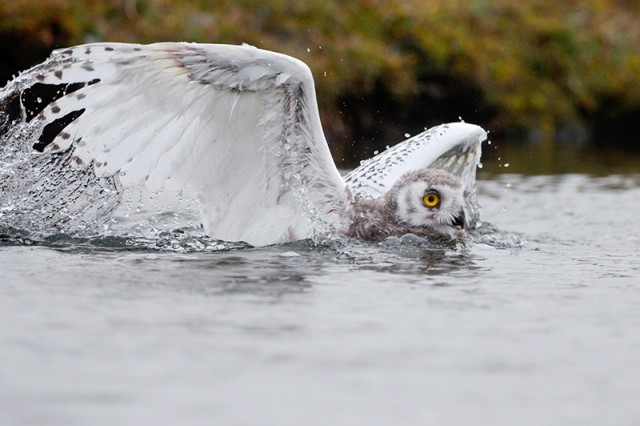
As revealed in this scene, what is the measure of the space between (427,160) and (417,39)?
8.08 m

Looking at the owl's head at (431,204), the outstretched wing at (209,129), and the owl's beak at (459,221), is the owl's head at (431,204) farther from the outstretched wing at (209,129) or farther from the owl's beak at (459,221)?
the outstretched wing at (209,129)

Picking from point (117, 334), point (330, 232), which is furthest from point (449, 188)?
point (117, 334)

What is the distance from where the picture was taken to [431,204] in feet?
22.7

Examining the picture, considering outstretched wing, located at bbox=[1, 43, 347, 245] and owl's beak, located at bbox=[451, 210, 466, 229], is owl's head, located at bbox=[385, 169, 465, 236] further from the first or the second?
outstretched wing, located at bbox=[1, 43, 347, 245]

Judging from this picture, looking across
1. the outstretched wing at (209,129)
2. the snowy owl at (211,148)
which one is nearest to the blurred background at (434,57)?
the snowy owl at (211,148)

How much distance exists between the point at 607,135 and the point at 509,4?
237cm

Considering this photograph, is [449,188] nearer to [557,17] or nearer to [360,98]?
[360,98]

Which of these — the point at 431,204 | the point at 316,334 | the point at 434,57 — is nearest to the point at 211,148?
the point at 431,204

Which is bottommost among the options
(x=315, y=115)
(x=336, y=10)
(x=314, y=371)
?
(x=314, y=371)

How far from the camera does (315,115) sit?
6070 mm

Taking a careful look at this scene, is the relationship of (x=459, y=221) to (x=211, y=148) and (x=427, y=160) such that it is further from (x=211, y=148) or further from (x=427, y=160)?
(x=211, y=148)

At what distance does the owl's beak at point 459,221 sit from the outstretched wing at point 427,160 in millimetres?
306

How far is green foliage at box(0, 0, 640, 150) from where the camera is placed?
13383 millimetres

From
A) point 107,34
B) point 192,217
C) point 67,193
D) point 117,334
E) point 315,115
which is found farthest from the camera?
point 107,34
